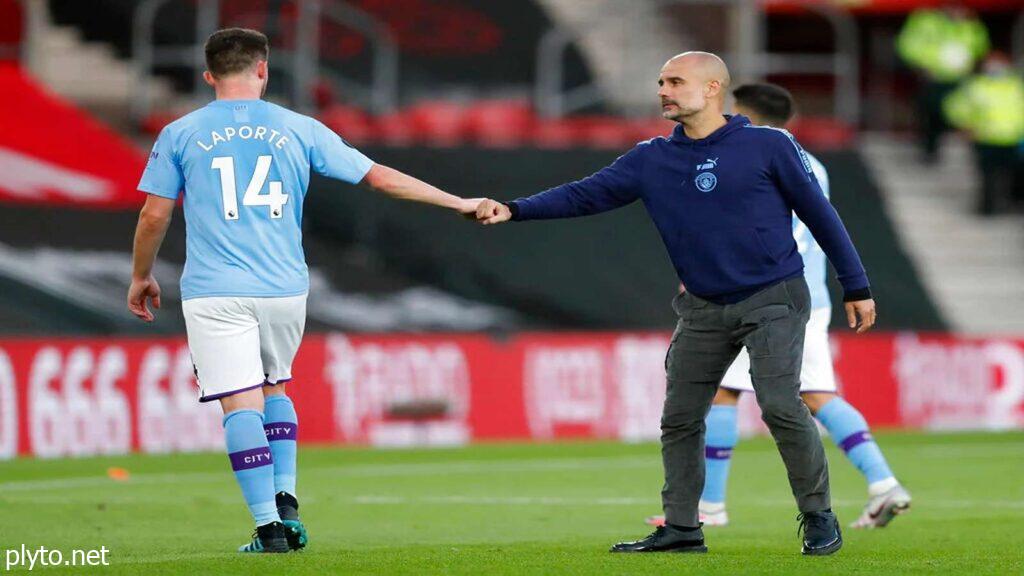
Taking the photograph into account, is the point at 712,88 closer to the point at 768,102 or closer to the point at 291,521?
the point at 768,102

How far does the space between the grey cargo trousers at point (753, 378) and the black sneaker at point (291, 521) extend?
1618 millimetres

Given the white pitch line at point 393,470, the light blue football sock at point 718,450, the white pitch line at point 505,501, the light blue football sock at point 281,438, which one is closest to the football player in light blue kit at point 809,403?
the light blue football sock at point 718,450

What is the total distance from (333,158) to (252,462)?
54.1 inches

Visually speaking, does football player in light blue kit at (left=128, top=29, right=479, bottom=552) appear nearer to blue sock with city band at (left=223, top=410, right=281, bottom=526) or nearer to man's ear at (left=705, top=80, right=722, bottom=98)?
blue sock with city band at (left=223, top=410, right=281, bottom=526)

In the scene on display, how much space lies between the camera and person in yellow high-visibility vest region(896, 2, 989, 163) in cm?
2547

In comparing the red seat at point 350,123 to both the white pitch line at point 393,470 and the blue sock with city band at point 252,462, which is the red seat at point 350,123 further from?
the blue sock with city band at point 252,462

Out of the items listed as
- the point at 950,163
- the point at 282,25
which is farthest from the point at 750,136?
the point at 950,163

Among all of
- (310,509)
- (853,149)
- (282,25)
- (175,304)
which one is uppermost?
(282,25)

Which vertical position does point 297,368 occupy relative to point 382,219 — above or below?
below

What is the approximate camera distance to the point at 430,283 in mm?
21062

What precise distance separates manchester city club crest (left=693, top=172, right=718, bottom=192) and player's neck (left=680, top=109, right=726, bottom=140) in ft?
0.68

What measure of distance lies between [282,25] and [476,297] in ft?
13.2

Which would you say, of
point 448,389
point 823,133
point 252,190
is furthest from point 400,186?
point 823,133

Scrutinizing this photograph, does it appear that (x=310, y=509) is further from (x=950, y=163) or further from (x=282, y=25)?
(x=950, y=163)
